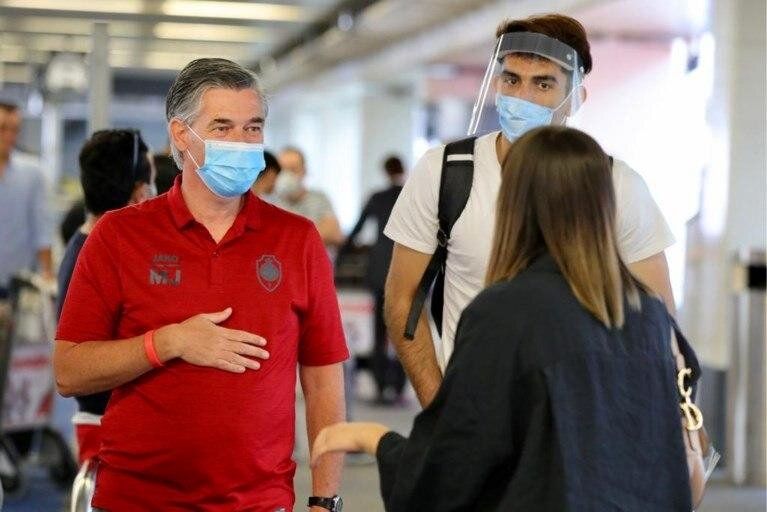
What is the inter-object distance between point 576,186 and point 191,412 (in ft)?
3.14

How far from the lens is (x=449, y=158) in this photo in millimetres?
3381

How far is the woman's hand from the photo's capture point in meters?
2.40

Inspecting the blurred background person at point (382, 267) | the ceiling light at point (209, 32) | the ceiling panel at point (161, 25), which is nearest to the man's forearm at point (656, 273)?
the blurred background person at point (382, 267)

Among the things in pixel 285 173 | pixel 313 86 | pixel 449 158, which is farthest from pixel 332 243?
pixel 313 86

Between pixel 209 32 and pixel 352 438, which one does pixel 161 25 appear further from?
pixel 352 438

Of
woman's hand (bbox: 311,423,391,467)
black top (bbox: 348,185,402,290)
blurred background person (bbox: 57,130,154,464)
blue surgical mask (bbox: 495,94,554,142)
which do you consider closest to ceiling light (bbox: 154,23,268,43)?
black top (bbox: 348,185,402,290)

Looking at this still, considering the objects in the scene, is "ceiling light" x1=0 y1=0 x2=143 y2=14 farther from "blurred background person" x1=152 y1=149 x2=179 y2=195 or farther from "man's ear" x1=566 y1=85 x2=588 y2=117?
"man's ear" x1=566 y1=85 x2=588 y2=117

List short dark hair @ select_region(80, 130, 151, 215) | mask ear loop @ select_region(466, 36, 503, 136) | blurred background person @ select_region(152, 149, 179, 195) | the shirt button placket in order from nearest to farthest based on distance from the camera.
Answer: the shirt button placket < mask ear loop @ select_region(466, 36, 503, 136) < short dark hair @ select_region(80, 130, 151, 215) < blurred background person @ select_region(152, 149, 179, 195)

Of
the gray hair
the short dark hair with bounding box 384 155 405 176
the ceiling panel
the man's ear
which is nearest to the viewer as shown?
the gray hair

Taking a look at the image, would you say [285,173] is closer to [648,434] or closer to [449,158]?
[449,158]

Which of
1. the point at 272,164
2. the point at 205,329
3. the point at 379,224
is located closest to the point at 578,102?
the point at 205,329

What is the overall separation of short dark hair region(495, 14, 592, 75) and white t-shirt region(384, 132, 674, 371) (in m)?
0.27

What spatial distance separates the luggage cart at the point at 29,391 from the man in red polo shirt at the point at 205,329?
4.42m

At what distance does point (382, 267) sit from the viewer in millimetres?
10562
